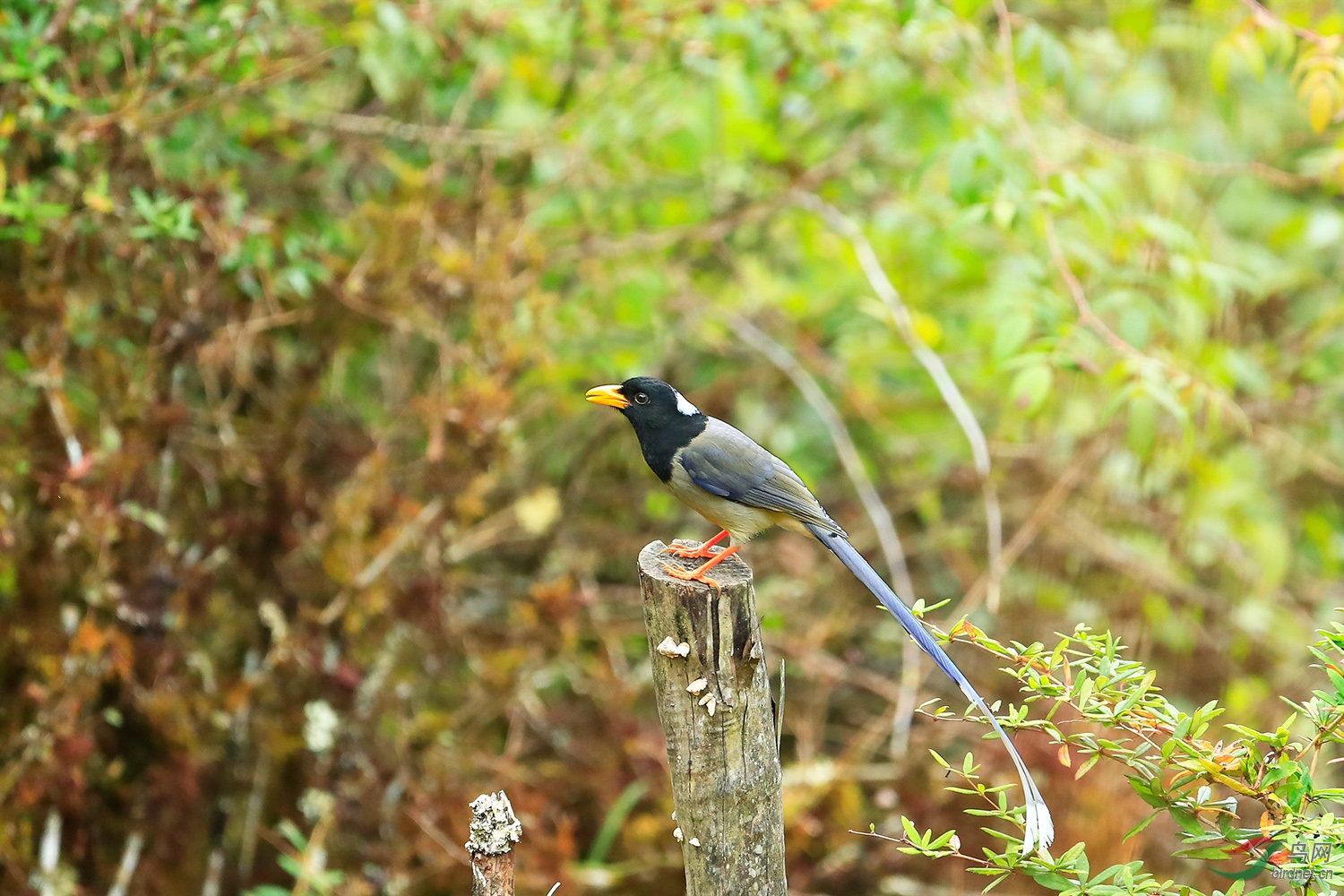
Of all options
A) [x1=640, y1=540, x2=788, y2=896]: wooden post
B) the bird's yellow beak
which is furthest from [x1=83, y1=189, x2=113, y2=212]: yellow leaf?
[x1=640, y1=540, x2=788, y2=896]: wooden post

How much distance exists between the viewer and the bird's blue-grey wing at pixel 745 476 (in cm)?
320

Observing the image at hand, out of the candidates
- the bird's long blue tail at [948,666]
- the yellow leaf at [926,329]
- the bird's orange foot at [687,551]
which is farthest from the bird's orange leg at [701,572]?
the yellow leaf at [926,329]

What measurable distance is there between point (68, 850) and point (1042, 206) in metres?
3.97

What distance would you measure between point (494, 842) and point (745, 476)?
1360 millimetres

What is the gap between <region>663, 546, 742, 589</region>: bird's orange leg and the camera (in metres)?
2.59

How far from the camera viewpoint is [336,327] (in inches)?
177

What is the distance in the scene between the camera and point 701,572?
8.87 feet

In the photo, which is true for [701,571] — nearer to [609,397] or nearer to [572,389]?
[609,397]

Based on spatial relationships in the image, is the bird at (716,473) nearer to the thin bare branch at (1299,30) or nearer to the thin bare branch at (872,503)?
the thin bare branch at (872,503)

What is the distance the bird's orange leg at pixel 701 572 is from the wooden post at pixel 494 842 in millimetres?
656

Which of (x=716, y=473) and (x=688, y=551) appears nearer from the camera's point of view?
(x=688, y=551)

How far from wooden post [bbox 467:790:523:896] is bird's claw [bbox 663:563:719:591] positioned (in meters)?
0.64

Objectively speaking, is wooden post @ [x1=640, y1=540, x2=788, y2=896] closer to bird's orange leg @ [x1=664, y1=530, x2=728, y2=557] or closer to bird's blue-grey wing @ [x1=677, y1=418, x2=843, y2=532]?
bird's orange leg @ [x1=664, y1=530, x2=728, y2=557]

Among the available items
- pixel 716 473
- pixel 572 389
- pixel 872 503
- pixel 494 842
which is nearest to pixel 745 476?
pixel 716 473
